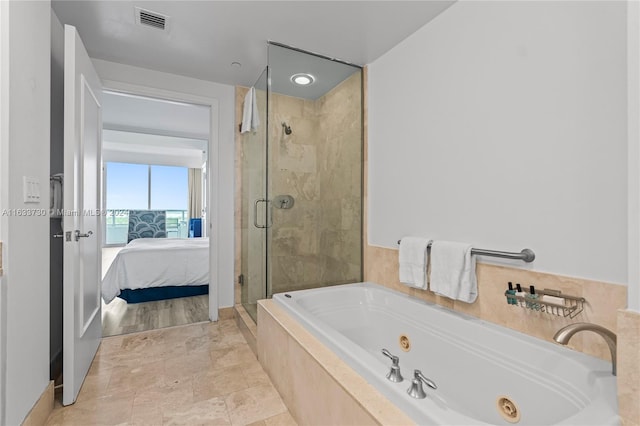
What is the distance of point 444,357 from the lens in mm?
1613

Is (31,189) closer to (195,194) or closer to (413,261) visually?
(413,261)

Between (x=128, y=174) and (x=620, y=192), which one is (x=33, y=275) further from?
(x=128, y=174)

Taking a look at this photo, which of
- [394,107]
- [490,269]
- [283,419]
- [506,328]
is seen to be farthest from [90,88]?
[506,328]

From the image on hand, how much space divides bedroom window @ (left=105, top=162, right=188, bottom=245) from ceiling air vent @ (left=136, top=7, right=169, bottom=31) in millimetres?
6629

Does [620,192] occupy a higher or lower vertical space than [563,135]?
lower

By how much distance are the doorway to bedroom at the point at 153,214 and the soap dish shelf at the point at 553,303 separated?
273 centimetres

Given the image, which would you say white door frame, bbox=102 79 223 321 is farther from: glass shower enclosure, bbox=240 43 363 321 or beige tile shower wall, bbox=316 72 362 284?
beige tile shower wall, bbox=316 72 362 284

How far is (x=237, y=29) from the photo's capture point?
6.91 feet

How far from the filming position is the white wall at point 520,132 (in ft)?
3.93

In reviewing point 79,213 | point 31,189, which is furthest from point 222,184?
point 31,189

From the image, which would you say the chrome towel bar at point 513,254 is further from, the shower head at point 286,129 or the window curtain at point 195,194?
the window curtain at point 195,194

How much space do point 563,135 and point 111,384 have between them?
277cm

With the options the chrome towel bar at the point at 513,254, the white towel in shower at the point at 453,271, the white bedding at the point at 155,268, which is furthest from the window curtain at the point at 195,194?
the chrome towel bar at the point at 513,254

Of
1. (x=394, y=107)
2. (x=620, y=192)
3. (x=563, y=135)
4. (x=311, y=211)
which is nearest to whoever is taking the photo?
(x=620, y=192)
